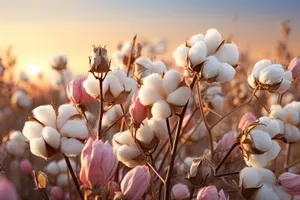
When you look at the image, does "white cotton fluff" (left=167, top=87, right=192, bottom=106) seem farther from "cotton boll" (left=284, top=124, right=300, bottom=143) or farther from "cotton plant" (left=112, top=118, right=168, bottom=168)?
"cotton boll" (left=284, top=124, right=300, bottom=143)

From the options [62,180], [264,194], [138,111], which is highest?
[138,111]

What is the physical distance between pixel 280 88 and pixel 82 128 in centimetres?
31

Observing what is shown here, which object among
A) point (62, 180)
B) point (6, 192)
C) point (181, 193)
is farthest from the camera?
point (62, 180)

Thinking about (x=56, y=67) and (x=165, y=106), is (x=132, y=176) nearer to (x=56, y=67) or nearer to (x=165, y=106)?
(x=165, y=106)

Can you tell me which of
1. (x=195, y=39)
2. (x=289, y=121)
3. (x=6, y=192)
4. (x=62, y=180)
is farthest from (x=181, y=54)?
(x=62, y=180)

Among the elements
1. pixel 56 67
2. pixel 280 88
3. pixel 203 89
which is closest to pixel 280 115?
pixel 280 88

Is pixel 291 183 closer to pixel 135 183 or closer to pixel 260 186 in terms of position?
pixel 260 186

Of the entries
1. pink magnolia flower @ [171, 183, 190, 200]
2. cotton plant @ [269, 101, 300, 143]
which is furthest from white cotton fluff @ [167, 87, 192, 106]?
pink magnolia flower @ [171, 183, 190, 200]

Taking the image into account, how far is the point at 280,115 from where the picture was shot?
741 millimetres

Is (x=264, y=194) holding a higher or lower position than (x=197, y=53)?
lower

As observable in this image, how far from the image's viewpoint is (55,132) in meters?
0.59

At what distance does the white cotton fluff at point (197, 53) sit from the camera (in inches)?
22.9

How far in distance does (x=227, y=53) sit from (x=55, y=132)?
9.7 inches

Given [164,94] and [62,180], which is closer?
[164,94]
